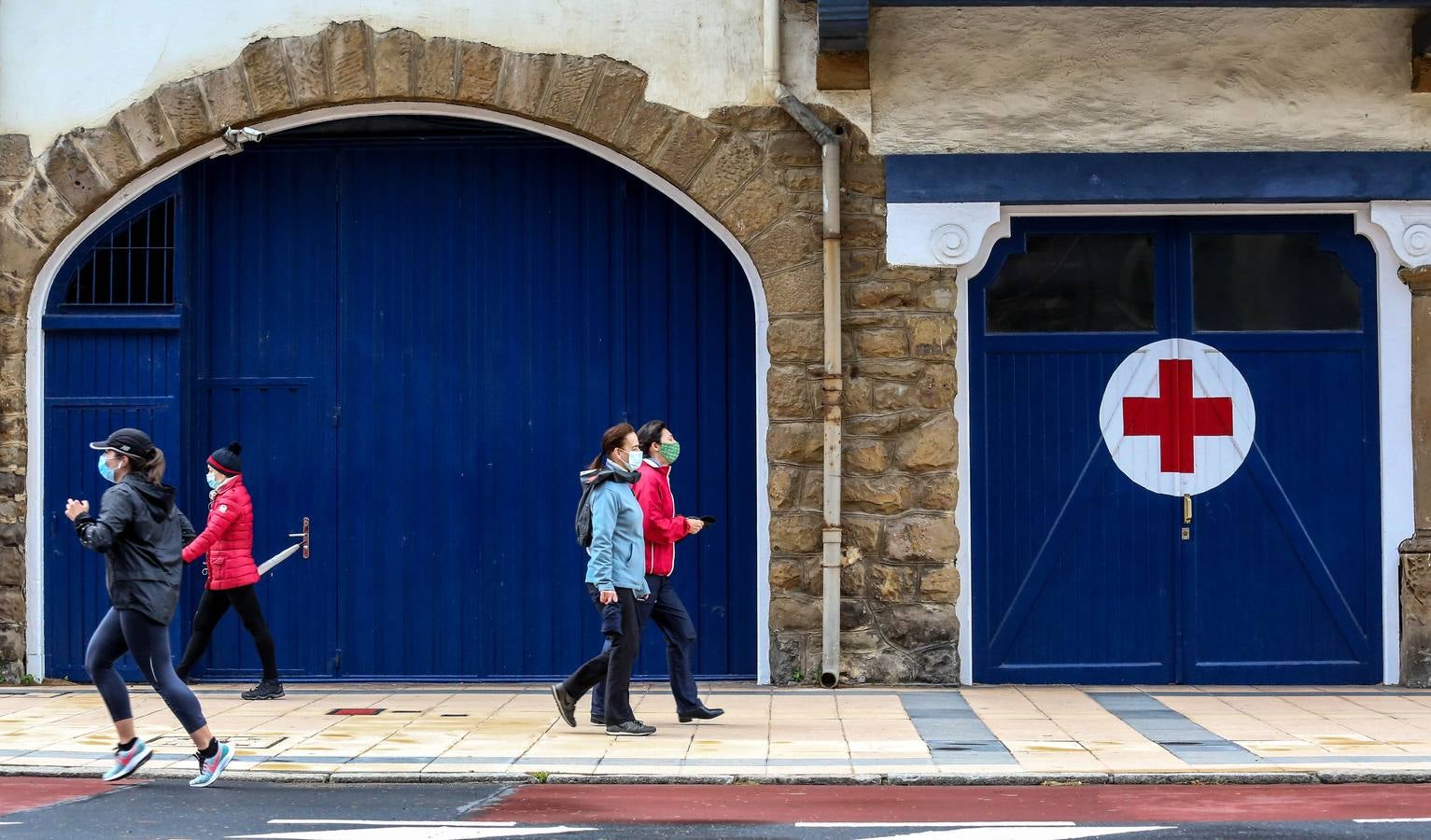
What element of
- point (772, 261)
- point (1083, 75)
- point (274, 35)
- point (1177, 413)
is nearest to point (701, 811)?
point (772, 261)

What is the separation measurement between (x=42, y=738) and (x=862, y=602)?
16.2ft

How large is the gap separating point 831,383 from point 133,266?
473 cm

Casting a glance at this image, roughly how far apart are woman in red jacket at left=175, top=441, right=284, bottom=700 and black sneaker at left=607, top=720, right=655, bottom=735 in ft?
8.83

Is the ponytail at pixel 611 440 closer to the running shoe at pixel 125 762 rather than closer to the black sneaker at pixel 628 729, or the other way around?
the black sneaker at pixel 628 729

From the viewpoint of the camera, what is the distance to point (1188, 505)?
11.9 meters

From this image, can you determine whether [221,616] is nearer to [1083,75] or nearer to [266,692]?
[266,692]

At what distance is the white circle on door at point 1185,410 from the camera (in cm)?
1188

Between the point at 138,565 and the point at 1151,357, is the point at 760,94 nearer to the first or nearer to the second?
the point at 1151,357

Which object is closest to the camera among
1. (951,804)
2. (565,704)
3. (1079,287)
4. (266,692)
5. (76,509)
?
(951,804)

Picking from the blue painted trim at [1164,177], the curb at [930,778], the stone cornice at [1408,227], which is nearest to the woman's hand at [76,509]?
the curb at [930,778]

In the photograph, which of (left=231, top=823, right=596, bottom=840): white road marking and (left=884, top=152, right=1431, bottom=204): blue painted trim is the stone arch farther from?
(left=231, top=823, right=596, bottom=840): white road marking

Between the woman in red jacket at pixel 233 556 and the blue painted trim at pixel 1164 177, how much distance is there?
4.48 metres

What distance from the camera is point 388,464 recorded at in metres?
12.3

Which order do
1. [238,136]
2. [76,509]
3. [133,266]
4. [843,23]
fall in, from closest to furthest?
[76,509] → [843,23] → [238,136] → [133,266]
